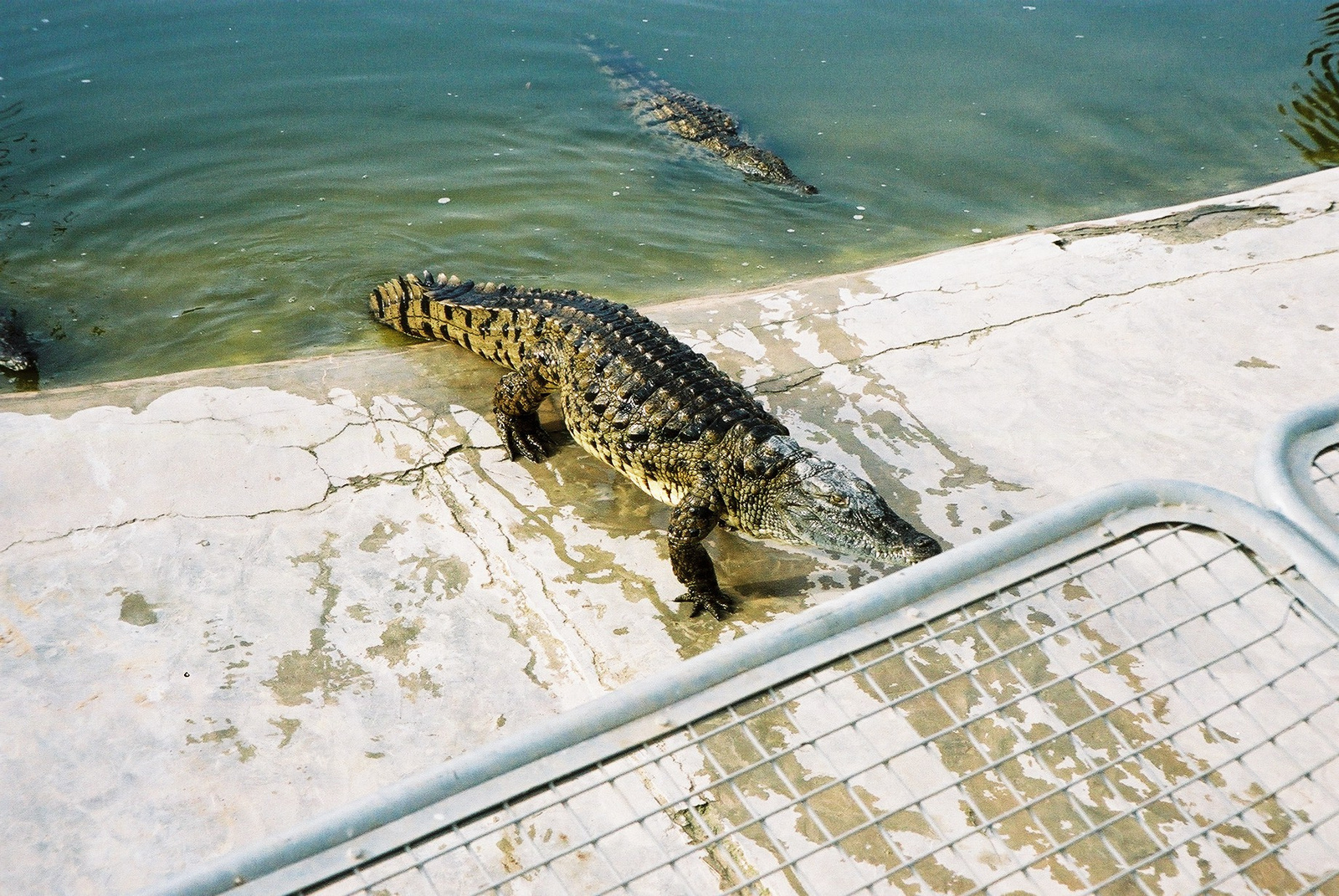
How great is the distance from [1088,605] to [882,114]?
275 inches

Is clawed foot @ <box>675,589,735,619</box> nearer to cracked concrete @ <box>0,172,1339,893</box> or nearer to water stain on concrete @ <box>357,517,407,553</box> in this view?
cracked concrete @ <box>0,172,1339,893</box>

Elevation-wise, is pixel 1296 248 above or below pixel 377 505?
above

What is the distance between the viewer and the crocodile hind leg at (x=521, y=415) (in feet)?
14.2

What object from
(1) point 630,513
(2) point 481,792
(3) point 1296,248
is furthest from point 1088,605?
(3) point 1296,248

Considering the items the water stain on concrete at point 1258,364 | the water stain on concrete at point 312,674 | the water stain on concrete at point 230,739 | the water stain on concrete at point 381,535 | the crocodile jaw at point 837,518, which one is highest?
the water stain on concrete at point 1258,364

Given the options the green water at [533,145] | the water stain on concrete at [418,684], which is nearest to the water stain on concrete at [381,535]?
the water stain on concrete at [418,684]

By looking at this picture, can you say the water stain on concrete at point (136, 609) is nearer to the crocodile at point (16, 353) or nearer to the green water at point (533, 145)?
the green water at point (533, 145)

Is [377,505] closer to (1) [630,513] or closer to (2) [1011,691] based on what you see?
(1) [630,513]

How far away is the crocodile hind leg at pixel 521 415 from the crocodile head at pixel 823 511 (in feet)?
3.45

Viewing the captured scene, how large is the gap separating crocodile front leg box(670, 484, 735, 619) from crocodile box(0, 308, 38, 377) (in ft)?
13.3

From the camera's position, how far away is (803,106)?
948 cm

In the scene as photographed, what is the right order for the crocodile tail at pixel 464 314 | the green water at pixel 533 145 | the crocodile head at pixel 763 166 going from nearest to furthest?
the crocodile tail at pixel 464 314 < the green water at pixel 533 145 < the crocodile head at pixel 763 166

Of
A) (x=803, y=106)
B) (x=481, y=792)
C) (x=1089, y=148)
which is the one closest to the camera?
(x=481, y=792)

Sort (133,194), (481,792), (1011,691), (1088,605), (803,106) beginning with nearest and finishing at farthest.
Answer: (481,792) → (1011,691) → (1088,605) → (133,194) → (803,106)
